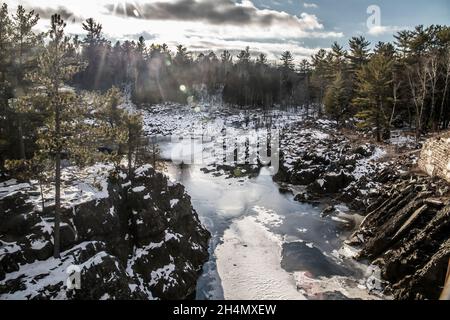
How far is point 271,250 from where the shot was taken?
1017 inches

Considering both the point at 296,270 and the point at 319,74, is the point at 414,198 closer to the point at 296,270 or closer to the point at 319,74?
the point at 296,270

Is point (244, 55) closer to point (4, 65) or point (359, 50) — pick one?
point (359, 50)

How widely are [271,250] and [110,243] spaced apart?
1209 cm

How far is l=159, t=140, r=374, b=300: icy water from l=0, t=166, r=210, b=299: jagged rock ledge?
1999mm

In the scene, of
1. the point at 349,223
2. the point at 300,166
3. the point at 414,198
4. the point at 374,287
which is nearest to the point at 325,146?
the point at 300,166

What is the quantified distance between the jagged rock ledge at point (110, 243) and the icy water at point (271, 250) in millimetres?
1999

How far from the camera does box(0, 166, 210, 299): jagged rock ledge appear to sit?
51.4ft

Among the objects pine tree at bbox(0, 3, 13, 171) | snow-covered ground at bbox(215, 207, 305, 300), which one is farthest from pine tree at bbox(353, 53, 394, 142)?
pine tree at bbox(0, 3, 13, 171)

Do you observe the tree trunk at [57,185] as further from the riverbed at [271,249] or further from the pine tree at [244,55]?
the pine tree at [244,55]

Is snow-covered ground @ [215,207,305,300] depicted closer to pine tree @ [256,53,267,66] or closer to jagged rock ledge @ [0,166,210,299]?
jagged rock ledge @ [0,166,210,299]

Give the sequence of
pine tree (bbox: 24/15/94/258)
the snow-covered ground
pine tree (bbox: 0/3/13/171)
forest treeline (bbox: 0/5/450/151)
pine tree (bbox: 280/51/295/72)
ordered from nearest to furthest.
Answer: pine tree (bbox: 24/15/94/258) → the snow-covered ground → pine tree (bbox: 0/3/13/171) → forest treeline (bbox: 0/5/450/151) → pine tree (bbox: 280/51/295/72)

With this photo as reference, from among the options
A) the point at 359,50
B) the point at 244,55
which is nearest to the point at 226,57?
the point at 244,55

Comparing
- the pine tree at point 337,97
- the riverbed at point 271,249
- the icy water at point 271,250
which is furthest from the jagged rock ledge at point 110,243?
the pine tree at point 337,97

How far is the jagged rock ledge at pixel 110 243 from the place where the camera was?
15.7 metres
